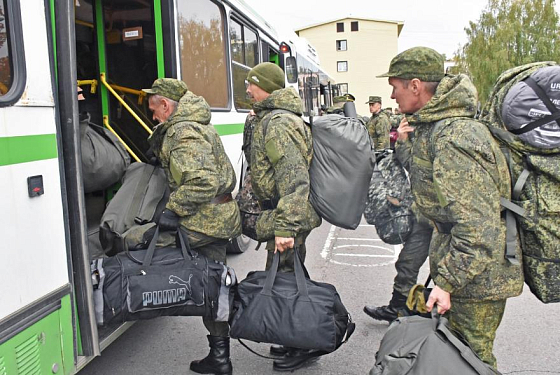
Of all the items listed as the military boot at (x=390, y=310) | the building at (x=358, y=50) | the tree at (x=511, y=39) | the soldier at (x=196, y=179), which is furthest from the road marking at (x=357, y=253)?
the building at (x=358, y=50)

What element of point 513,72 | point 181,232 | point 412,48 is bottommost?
point 181,232

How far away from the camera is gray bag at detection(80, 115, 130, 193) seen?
3.28 m

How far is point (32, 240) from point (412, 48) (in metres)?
2.08

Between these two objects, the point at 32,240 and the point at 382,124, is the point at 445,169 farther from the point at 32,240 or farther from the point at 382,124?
the point at 382,124

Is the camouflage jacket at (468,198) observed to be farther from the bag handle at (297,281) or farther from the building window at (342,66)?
the building window at (342,66)

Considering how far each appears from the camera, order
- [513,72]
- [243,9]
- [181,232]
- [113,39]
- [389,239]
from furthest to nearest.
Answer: [243,9] → [113,39] → [389,239] → [181,232] → [513,72]

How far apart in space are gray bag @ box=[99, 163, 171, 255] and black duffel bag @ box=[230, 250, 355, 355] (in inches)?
23.7

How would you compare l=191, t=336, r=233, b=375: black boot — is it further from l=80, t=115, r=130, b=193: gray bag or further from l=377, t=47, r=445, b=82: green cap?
l=377, t=47, r=445, b=82: green cap

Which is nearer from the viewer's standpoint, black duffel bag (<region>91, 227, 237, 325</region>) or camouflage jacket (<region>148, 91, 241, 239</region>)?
black duffel bag (<region>91, 227, 237, 325</region>)

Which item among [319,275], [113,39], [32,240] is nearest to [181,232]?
[32,240]

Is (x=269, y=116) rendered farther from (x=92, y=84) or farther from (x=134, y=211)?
(x=92, y=84)

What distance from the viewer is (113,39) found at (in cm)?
450

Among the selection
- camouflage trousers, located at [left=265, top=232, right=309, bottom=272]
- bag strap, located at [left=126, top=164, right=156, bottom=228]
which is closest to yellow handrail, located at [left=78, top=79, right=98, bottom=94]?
bag strap, located at [left=126, top=164, right=156, bottom=228]

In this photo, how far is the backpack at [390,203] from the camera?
3668 millimetres
